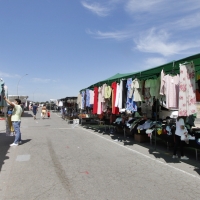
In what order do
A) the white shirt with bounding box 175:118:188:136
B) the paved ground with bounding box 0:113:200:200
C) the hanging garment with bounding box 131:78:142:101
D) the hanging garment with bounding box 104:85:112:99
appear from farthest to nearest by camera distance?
1. the hanging garment with bounding box 104:85:112:99
2. the hanging garment with bounding box 131:78:142:101
3. the white shirt with bounding box 175:118:188:136
4. the paved ground with bounding box 0:113:200:200

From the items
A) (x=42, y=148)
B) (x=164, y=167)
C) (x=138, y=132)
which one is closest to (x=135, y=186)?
(x=164, y=167)

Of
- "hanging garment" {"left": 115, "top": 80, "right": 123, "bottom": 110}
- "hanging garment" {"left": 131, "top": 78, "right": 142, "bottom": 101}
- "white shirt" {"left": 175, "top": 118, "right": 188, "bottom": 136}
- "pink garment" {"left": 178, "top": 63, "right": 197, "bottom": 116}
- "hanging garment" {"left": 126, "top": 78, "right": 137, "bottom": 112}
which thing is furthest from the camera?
"hanging garment" {"left": 115, "top": 80, "right": 123, "bottom": 110}

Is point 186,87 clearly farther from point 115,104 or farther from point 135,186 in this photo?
point 115,104

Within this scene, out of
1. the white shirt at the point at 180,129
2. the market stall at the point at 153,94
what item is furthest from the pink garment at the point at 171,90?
the white shirt at the point at 180,129

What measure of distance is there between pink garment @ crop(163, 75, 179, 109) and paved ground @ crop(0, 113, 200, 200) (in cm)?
170

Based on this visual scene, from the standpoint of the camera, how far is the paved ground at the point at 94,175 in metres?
4.21

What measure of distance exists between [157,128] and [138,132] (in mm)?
1420

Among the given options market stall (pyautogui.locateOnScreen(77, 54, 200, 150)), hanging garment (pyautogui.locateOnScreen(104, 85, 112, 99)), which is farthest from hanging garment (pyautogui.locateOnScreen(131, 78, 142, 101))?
hanging garment (pyautogui.locateOnScreen(104, 85, 112, 99))

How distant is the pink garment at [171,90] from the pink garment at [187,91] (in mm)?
563

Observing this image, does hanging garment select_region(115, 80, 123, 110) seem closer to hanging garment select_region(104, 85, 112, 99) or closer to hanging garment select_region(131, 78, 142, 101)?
hanging garment select_region(104, 85, 112, 99)

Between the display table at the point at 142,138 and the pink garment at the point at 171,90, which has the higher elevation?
the pink garment at the point at 171,90

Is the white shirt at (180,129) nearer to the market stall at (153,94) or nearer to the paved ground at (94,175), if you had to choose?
the market stall at (153,94)

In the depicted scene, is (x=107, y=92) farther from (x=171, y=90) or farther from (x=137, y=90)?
(x=171, y=90)

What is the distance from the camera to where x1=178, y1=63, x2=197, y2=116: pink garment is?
605cm
